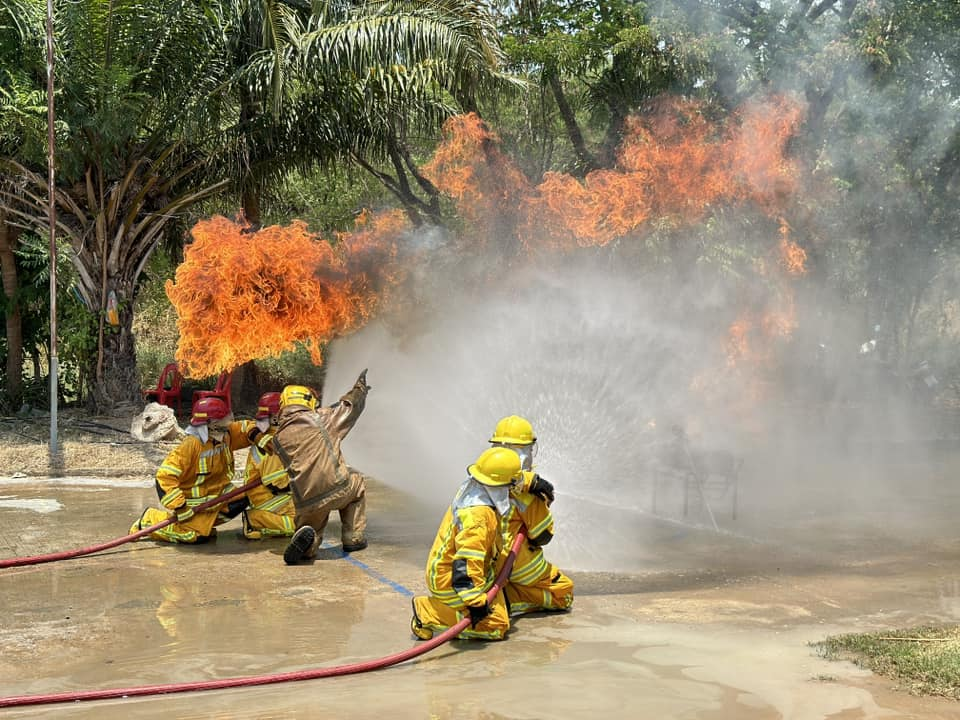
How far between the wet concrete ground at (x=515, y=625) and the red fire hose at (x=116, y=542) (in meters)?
0.10

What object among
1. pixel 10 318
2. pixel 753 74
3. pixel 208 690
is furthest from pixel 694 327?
pixel 10 318

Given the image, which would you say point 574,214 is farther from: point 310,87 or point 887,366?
point 887,366

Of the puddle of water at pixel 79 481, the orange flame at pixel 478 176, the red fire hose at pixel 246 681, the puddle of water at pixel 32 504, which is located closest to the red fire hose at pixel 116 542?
the puddle of water at pixel 32 504

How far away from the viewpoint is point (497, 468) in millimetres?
5688

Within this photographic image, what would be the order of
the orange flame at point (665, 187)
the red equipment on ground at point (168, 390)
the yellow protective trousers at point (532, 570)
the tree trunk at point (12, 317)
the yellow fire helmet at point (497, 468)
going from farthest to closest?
the tree trunk at point (12, 317) → the red equipment on ground at point (168, 390) → the orange flame at point (665, 187) → the yellow protective trousers at point (532, 570) → the yellow fire helmet at point (497, 468)

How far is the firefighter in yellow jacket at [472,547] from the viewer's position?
5566mm

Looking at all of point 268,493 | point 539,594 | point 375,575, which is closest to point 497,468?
point 539,594

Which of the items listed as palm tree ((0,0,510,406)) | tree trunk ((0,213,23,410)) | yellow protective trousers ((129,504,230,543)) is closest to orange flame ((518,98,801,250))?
palm tree ((0,0,510,406))

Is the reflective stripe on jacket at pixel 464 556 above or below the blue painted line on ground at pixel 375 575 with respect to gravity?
above

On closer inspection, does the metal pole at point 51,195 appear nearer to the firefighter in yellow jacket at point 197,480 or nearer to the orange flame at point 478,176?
the firefighter in yellow jacket at point 197,480

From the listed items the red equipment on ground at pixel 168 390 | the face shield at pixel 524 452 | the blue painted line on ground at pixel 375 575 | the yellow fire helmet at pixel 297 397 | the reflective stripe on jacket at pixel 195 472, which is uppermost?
the red equipment on ground at pixel 168 390

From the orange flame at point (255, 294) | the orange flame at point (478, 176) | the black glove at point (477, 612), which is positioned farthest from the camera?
the orange flame at point (478, 176)

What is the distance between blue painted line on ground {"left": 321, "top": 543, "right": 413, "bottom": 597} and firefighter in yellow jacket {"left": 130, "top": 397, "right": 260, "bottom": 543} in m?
0.98

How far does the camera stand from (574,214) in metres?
12.2
